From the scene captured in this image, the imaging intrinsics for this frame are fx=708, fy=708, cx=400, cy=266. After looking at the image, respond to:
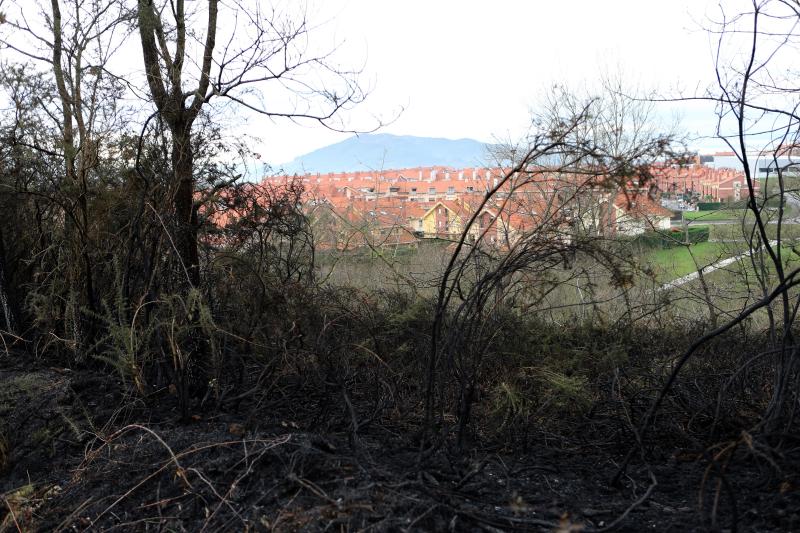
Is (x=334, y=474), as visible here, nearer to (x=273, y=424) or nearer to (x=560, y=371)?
(x=273, y=424)

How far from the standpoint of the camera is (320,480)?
3.18 meters

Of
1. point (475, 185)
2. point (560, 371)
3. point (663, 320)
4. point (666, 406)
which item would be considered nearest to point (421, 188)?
point (475, 185)

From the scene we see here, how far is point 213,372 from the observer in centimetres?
488

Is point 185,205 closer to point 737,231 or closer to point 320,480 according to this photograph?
point 320,480

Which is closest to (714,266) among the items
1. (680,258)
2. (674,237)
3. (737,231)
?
(737,231)

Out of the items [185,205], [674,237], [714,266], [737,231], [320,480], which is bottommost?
[320,480]

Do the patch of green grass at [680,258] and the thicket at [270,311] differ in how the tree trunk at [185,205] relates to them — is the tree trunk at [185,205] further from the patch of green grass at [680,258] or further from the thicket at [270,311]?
the patch of green grass at [680,258]

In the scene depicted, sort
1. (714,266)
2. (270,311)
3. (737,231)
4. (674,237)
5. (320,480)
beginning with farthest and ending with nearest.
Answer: (674,237) → (737,231) → (714,266) → (270,311) → (320,480)

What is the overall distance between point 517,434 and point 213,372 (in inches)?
83.3

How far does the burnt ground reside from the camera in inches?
111

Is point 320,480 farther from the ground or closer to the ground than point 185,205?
closer to the ground

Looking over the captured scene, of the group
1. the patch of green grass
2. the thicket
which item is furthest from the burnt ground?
the patch of green grass

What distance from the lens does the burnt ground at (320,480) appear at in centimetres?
283

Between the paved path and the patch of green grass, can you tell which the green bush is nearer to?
the patch of green grass
